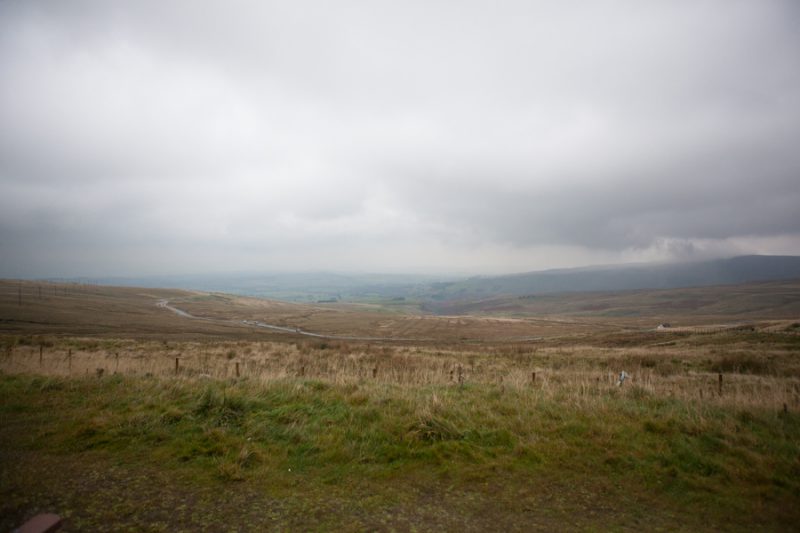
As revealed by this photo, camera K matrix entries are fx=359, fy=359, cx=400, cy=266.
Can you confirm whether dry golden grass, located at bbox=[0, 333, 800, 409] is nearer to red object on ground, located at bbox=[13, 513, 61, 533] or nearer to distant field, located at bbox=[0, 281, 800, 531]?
distant field, located at bbox=[0, 281, 800, 531]

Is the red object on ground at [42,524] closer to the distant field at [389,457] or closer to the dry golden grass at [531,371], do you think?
the distant field at [389,457]

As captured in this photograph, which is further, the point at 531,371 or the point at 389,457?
the point at 531,371

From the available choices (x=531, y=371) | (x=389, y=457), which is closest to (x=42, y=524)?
(x=389, y=457)

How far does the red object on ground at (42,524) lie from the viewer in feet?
13.1

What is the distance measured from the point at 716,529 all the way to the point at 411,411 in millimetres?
5346

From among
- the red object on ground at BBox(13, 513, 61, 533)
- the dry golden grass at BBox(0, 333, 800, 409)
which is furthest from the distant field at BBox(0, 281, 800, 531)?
the dry golden grass at BBox(0, 333, 800, 409)

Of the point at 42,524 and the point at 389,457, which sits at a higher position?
the point at 42,524

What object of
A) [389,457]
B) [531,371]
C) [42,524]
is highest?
[42,524]

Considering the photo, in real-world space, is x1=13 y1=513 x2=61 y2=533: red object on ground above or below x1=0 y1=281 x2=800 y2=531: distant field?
above

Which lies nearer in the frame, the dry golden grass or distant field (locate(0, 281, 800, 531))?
distant field (locate(0, 281, 800, 531))

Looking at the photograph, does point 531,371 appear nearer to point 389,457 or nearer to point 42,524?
point 389,457

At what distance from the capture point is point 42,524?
414 centimetres

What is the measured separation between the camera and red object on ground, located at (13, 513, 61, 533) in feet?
13.1

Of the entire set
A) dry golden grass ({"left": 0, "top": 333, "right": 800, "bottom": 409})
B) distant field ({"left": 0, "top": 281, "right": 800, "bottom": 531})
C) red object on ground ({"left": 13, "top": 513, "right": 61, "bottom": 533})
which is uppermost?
red object on ground ({"left": 13, "top": 513, "right": 61, "bottom": 533})
